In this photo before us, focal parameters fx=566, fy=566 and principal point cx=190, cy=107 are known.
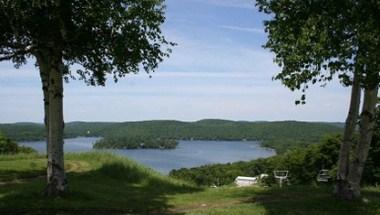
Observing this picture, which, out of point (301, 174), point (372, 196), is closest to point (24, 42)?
point (372, 196)

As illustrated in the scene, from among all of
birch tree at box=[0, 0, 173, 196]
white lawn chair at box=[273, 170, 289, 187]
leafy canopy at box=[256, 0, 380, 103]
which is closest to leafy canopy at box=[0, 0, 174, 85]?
birch tree at box=[0, 0, 173, 196]

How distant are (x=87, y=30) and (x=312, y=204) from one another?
8.08m

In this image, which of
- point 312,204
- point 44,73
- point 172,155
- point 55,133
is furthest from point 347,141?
point 172,155

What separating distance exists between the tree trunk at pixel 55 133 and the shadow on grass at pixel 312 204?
5803mm

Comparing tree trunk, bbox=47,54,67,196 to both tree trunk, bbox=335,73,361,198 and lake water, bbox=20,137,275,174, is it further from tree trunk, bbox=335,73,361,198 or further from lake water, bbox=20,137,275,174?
lake water, bbox=20,137,275,174

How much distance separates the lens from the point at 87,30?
1586 centimetres

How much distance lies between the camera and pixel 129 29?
51.8 feet

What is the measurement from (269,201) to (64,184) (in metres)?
6.13

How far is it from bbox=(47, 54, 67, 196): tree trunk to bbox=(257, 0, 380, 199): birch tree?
20.8ft

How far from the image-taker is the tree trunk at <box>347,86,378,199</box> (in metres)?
16.6

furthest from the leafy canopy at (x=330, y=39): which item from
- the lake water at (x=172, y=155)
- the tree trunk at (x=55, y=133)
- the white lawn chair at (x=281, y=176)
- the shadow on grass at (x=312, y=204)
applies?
the lake water at (x=172, y=155)

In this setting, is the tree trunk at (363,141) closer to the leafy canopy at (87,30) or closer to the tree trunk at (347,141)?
the tree trunk at (347,141)

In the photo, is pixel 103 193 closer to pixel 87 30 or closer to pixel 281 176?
pixel 87 30

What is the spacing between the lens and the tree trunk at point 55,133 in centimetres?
1648
